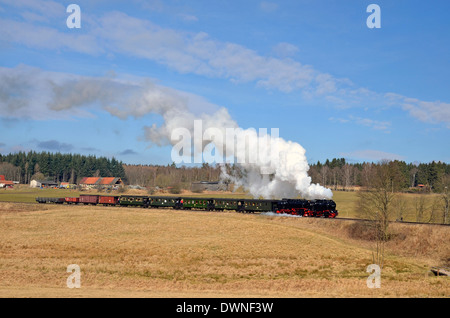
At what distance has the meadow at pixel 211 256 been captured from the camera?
30.4 metres

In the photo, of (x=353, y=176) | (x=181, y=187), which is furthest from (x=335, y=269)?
(x=353, y=176)

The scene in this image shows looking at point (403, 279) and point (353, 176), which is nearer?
point (403, 279)

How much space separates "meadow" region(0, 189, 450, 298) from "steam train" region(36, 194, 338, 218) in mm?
3858

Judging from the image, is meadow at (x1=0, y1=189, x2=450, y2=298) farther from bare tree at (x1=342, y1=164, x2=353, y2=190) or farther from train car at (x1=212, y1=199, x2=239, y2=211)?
bare tree at (x1=342, y1=164, x2=353, y2=190)

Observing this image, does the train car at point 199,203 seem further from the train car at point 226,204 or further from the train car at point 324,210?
the train car at point 324,210

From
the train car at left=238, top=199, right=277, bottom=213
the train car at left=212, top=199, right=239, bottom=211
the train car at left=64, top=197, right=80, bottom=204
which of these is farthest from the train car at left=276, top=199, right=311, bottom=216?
the train car at left=64, top=197, right=80, bottom=204

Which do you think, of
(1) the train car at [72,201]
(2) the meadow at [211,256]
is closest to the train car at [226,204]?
(2) the meadow at [211,256]

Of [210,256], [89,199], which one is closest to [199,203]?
[89,199]

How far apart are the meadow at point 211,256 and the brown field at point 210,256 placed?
10 cm

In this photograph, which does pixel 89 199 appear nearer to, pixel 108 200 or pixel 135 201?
pixel 108 200

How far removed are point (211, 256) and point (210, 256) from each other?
0.38ft
